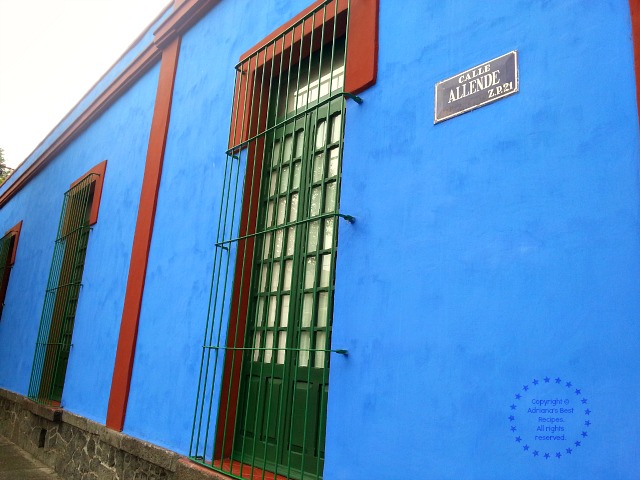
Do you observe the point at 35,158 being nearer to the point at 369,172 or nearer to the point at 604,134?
the point at 369,172

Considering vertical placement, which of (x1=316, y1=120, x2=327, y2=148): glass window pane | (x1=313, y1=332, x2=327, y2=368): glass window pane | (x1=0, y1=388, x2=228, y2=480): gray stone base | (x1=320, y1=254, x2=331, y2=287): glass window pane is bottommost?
(x1=0, y1=388, x2=228, y2=480): gray stone base

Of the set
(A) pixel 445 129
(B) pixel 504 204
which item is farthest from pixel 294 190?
(B) pixel 504 204

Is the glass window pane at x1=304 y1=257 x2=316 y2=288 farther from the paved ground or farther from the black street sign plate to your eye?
the paved ground

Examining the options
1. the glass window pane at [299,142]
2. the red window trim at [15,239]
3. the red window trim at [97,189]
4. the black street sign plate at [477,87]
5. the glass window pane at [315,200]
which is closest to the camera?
the black street sign plate at [477,87]

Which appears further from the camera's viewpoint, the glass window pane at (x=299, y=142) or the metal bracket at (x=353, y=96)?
the glass window pane at (x=299, y=142)

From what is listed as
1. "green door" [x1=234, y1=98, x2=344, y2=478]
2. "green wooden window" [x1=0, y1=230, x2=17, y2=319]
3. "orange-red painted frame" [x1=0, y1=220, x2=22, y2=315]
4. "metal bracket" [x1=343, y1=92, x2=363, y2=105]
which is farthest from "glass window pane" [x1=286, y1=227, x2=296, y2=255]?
"green wooden window" [x1=0, y1=230, x2=17, y2=319]

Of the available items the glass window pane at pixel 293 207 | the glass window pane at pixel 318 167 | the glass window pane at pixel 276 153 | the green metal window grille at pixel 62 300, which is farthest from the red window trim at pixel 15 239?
the glass window pane at pixel 318 167

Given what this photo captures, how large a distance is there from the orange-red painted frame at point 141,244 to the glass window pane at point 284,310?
6.11ft

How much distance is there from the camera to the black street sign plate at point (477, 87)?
7.89 feet

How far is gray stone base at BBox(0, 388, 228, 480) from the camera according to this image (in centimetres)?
389

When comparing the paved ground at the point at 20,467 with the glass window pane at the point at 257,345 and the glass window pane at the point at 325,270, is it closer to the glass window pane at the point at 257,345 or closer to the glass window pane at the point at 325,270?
the glass window pane at the point at 257,345

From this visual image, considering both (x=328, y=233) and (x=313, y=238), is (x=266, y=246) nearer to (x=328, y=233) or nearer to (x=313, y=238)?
(x=313, y=238)

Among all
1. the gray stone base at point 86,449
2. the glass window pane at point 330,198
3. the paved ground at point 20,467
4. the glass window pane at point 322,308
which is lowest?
the paved ground at point 20,467

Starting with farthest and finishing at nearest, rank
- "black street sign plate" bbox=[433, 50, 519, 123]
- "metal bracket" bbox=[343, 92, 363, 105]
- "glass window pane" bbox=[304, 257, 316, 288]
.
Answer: "glass window pane" bbox=[304, 257, 316, 288] < "metal bracket" bbox=[343, 92, 363, 105] < "black street sign plate" bbox=[433, 50, 519, 123]
